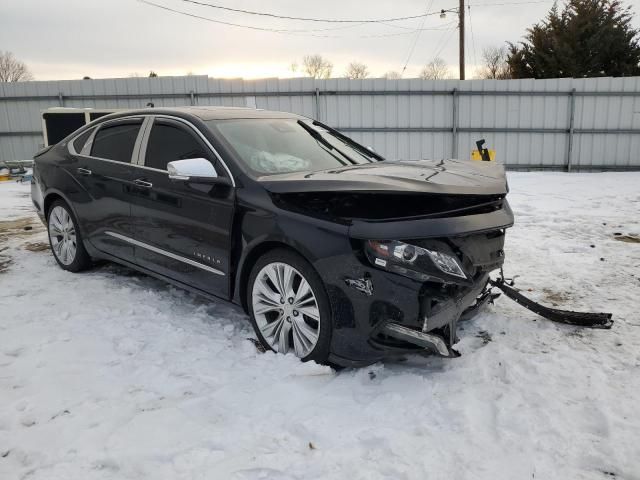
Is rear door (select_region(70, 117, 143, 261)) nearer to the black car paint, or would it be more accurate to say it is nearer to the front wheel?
the black car paint

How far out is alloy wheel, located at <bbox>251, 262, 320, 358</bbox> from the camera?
9.44 ft

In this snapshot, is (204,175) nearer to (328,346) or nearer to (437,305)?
(328,346)

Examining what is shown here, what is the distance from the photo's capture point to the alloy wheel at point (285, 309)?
9.44 feet

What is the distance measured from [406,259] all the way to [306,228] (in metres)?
0.57

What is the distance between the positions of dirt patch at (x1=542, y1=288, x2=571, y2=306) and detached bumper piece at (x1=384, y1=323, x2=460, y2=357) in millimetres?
1867

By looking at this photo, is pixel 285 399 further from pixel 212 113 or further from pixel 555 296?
pixel 555 296

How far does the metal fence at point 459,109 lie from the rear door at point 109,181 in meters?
10.4

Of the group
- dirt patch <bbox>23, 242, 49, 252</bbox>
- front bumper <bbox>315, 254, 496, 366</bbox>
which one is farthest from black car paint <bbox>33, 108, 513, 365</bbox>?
dirt patch <bbox>23, 242, 49, 252</bbox>

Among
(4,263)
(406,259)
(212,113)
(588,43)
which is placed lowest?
(4,263)

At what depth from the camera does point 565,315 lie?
3.52 metres

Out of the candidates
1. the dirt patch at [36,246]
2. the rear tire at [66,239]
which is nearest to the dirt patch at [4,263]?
the dirt patch at [36,246]

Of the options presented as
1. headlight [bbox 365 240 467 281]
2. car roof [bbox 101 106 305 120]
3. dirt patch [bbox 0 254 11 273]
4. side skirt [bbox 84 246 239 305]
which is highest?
car roof [bbox 101 106 305 120]

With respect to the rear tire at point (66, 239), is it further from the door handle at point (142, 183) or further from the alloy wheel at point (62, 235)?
the door handle at point (142, 183)

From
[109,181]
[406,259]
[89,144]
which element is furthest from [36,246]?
[406,259]
